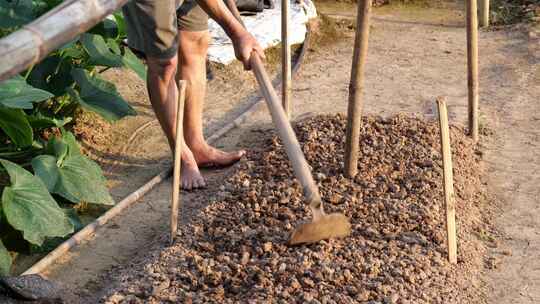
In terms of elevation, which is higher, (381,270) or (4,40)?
(4,40)

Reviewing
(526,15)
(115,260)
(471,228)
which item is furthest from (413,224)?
(526,15)

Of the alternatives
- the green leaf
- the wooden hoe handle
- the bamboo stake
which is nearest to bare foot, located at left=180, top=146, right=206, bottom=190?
the green leaf

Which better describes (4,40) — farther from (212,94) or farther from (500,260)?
(212,94)

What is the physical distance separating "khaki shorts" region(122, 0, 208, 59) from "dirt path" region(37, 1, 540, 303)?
2.39ft

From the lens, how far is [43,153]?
473 cm

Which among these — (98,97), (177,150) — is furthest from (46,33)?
(98,97)

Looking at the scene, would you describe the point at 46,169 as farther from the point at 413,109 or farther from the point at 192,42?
the point at 413,109

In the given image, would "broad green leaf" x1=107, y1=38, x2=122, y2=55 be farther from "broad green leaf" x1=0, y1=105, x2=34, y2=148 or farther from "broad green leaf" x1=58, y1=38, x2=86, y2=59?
"broad green leaf" x1=0, y1=105, x2=34, y2=148

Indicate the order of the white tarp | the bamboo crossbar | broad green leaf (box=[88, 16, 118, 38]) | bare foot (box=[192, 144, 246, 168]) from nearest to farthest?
the bamboo crossbar, bare foot (box=[192, 144, 246, 168]), broad green leaf (box=[88, 16, 118, 38]), the white tarp

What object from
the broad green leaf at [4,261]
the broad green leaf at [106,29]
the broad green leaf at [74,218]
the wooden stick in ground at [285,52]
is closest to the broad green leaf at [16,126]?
the broad green leaf at [74,218]

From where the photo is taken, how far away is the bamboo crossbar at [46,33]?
229 centimetres

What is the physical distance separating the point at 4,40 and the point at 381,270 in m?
2.03

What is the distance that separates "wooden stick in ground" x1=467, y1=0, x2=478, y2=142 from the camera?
500 cm

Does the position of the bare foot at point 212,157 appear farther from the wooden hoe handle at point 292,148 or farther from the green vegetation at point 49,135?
the wooden hoe handle at point 292,148
